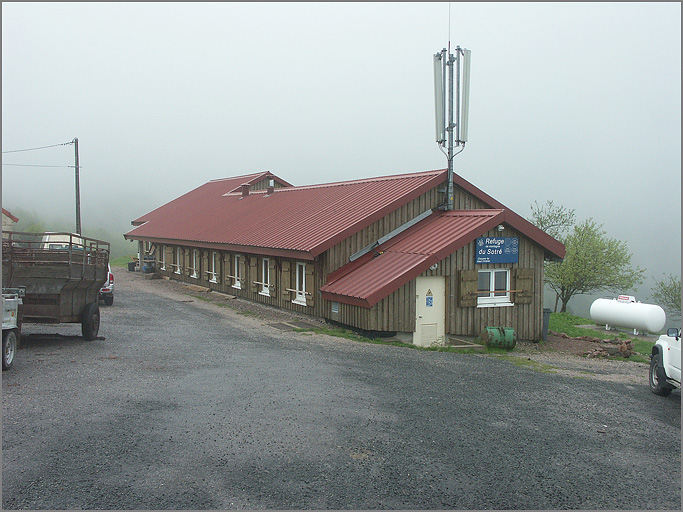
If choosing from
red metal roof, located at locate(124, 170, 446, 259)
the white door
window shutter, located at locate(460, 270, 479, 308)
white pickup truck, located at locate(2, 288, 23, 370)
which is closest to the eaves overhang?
red metal roof, located at locate(124, 170, 446, 259)

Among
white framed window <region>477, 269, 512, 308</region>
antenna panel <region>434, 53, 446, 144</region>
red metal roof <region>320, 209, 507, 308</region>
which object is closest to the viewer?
red metal roof <region>320, 209, 507, 308</region>

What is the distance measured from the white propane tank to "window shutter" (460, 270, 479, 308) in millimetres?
13286

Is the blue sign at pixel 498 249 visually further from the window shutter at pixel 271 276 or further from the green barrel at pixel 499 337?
the window shutter at pixel 271 276

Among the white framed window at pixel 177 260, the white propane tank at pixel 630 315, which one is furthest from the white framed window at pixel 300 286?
the white propane tank at pixel 630 315

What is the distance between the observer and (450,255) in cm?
1850

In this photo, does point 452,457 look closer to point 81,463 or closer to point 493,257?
point 81,463

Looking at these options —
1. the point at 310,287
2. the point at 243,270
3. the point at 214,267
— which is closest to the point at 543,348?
the point at 310,287

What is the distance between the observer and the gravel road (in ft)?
20.2

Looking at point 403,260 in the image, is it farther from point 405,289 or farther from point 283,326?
point 283,326

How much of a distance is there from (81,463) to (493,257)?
15.3 meters

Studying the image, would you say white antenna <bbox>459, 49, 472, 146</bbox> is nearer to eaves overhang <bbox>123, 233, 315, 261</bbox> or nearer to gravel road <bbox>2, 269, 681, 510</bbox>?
eaves overhang <bbox>123, 233, 315, 261</bbox>

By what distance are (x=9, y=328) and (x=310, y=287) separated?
11.1 meters

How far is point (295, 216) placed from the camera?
2505 centimetres

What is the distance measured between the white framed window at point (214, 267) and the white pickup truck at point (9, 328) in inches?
682
